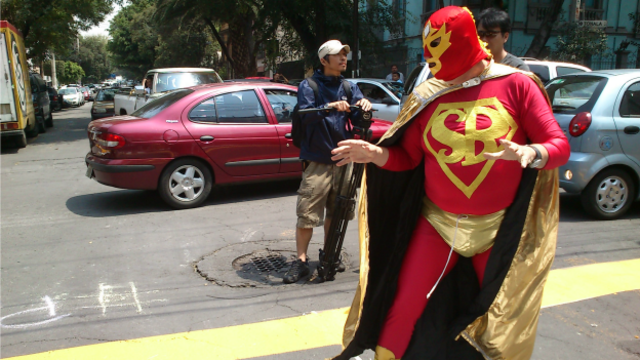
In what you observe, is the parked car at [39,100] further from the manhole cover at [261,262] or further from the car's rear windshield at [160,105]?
the manhole cover at [261,262]

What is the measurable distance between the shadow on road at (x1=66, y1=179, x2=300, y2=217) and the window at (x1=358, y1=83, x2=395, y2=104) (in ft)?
11.8

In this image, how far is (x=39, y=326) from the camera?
3.50 m

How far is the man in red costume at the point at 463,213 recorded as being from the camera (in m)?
2.12

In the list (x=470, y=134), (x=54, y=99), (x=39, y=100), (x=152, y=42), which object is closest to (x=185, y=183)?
(x=470, y=134)

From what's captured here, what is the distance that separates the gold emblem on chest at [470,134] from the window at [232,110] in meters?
4.77

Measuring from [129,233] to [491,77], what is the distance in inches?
176

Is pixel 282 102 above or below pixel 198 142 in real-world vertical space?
above

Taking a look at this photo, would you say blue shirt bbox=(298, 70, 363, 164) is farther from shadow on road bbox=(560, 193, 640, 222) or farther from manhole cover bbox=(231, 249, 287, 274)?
shadow on road bbox=(560, 193, 640, 222)

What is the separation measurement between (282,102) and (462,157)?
5.08 metres

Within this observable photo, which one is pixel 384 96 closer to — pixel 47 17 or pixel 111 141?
pixel 111 141

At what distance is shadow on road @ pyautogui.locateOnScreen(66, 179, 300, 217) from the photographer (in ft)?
21.4

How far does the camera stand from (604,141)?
18.3 ft

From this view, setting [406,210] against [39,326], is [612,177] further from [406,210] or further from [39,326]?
[39,326]

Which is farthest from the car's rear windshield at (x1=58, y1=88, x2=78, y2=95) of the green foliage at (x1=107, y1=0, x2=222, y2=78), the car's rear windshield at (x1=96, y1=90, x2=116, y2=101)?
the car's rear windshield at (x1=96, y1=90, x2=116, y2=101)
